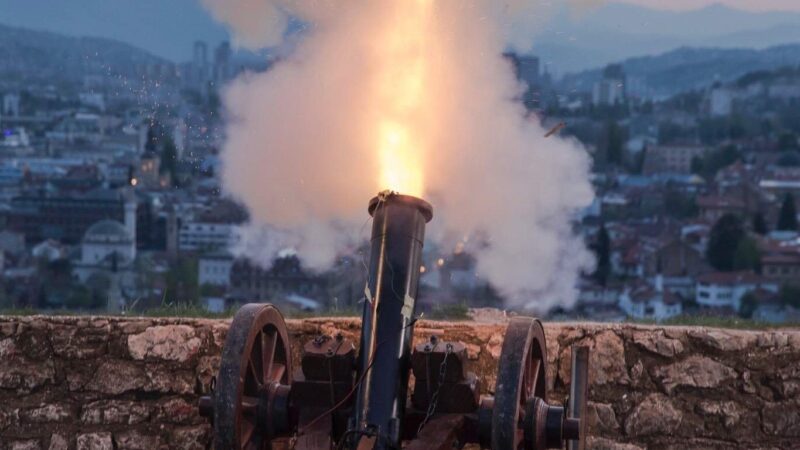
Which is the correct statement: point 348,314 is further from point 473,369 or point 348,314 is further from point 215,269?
point 215,269

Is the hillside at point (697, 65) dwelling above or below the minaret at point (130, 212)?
above

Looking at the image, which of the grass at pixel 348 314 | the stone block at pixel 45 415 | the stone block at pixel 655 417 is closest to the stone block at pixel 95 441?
the stone block at pixel 45 415

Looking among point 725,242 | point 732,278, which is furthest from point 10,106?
point 725,242

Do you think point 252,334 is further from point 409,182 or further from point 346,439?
point 409,182

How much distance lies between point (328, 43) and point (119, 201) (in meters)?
19.7

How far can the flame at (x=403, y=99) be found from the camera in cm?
561

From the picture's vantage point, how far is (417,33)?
5672 millimetres

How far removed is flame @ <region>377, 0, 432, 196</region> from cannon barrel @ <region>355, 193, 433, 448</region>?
637 mm

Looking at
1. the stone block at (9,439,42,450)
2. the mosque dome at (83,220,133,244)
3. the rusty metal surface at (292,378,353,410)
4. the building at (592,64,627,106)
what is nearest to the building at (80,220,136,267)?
the mosque dome at (83,220,133,244)

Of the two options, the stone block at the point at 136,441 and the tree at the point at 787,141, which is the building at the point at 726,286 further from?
the stone block at the point at 136,441

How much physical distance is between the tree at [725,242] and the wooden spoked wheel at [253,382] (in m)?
23.6

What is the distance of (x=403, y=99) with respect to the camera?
5.63 m

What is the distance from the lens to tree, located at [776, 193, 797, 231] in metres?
31.9

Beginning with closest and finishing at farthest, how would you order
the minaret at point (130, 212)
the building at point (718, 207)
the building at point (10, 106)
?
the minaret at point (130, 212), the building at point (10, 106), the building at point (718, 207)
